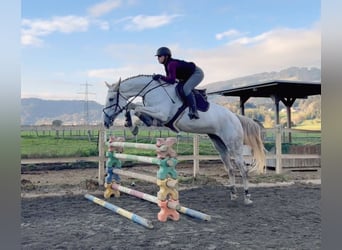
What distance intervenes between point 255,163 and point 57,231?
2710mm

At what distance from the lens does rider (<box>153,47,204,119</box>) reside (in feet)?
11.1

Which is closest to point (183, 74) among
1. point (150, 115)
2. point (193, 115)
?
point (193, 115)

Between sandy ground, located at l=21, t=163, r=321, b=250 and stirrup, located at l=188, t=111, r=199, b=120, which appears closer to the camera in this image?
sandy ground, located at l=21, t=163, r=321, b=250

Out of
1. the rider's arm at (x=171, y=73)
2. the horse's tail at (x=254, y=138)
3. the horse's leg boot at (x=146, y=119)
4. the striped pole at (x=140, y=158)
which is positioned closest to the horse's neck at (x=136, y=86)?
the rider's arm at (x=171, y=73)

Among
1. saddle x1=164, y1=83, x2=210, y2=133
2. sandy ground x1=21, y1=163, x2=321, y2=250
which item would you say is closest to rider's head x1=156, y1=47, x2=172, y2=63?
saddle x1=164, y1=83, x2=210, y2=133

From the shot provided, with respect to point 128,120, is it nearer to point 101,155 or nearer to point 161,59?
point 161,59

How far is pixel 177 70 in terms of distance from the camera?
3.44 m

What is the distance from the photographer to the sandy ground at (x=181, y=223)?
244 centimetres

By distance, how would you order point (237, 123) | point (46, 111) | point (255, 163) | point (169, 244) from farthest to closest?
point (46, 111) < point (255, 163) < point (237, 123) < point (169, 244)

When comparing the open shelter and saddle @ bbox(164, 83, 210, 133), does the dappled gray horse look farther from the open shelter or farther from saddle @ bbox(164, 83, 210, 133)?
the open shelter

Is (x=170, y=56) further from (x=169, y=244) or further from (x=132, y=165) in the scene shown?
(x=132, y=165)

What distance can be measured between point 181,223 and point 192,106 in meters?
1.15
